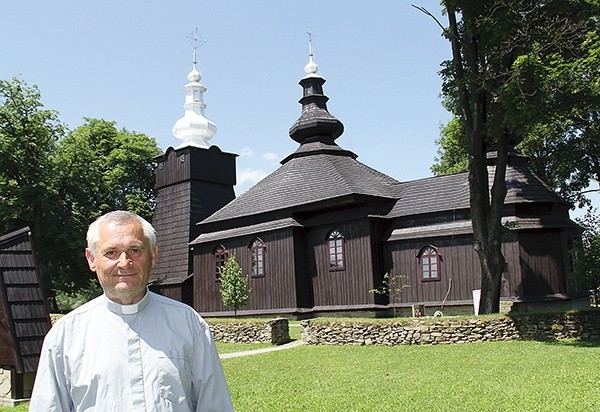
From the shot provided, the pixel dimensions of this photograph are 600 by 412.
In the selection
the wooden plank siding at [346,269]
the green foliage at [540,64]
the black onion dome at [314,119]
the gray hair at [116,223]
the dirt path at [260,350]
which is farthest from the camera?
the black onion dome at [314,119]

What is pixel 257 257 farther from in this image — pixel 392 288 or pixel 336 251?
pixel 392 288

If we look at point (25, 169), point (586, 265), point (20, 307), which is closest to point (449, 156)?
point (586, 265)

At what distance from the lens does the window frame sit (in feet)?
77.5

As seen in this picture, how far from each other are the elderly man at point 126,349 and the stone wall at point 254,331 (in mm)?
15077

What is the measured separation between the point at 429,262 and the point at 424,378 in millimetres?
10523

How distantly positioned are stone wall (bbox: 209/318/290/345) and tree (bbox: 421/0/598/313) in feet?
18.8

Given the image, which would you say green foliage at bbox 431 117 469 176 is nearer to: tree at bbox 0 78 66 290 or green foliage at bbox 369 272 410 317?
green foliage at bbox 369 272 410 317

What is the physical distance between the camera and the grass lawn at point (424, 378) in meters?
8.34

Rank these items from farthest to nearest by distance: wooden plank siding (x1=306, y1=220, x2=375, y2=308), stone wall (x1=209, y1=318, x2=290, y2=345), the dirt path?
wooden plank siding (x1=306, y1=220, x2=375, y2=308)
stone wall (x1=209, y1=318, x2=290, y2=345)
the dirt path

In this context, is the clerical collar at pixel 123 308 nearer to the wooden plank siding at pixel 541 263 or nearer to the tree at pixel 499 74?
the tree at pixel 499 74

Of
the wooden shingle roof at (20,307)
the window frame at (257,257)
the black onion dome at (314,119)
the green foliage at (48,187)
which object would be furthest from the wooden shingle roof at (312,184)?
the wooden shingle roof at (20,307)

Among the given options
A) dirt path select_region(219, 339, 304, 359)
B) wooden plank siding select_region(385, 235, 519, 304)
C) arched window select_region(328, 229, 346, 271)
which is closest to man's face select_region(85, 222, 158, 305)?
dirt path select_region(219, 339, 304, 359)

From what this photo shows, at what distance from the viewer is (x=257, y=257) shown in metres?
23.8

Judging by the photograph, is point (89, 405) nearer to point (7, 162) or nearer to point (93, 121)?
point (7, 162)
